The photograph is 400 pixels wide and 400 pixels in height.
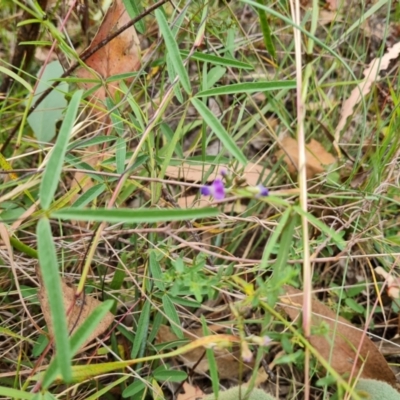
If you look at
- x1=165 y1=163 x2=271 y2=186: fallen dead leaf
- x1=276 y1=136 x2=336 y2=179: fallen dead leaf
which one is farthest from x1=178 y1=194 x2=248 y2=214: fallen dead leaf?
x1=276 y1=136 x2=336 y2=179: fallen dead leaf

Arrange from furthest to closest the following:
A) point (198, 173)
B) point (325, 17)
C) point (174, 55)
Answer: point (325, 17)
point (198, 173)
point (174, 55)

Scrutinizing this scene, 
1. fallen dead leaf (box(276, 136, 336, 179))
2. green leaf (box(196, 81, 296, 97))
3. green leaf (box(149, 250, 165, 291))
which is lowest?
green leaf (box(149, 250, 165, 291))

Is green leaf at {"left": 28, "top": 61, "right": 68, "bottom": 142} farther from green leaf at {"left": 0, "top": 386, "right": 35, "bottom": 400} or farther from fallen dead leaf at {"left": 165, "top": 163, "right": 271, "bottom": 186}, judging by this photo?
green leaf at {"left": 0, "top": 386, "right": 35, "bottom": 400}

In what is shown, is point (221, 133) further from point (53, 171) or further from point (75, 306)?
point (75, 306)

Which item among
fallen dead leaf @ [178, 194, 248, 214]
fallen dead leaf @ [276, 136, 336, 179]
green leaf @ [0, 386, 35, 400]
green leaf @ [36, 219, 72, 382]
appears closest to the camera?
green leaf @ [36, 219, 72, 382]

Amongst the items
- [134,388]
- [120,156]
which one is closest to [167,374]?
[134,388]

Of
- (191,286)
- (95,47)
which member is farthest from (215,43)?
(191,286)

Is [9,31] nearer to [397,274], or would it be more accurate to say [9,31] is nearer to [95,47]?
[95,47]

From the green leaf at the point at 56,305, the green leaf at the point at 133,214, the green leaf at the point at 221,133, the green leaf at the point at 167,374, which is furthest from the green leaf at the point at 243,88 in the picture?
the green leaf at the point at 167,374
